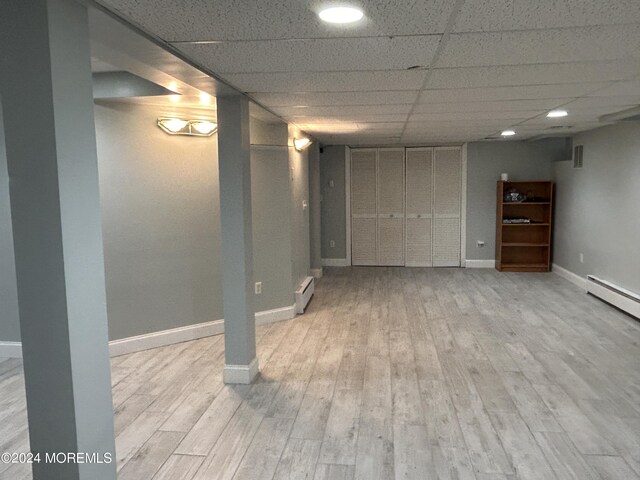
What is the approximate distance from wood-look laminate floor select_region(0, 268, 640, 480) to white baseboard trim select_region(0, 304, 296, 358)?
106mm

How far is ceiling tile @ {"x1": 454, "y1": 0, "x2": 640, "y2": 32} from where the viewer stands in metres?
Result: 1.73

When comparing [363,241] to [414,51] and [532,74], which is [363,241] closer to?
[532,74]

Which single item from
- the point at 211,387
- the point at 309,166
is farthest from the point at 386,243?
the point at 211,387

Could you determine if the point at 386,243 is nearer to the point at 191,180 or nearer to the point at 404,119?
the point at 404,119

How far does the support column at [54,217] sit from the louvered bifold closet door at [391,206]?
7.21 meters

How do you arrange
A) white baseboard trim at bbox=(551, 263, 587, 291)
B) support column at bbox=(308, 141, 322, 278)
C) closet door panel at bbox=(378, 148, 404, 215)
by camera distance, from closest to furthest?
white baseboard trim at bbox=(551, 263, 587, 291) → support column at bbox=(308, 141, 322, 278) → closet door panel at bbox=(378, 148, 404, 215)

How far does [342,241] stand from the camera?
876 centimetres

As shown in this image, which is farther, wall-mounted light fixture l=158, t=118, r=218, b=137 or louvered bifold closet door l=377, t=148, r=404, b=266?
louvered bifold closet door l=377, t=148, r=404, b=266

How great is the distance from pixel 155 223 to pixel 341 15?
10.6 feet

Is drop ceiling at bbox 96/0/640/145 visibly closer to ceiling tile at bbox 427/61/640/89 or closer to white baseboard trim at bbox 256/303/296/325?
ceiling tile at bbox 427/61/640/89

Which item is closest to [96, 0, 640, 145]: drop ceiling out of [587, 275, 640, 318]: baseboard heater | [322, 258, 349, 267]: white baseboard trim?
[587, 275, 640, 318]: baseboard heater

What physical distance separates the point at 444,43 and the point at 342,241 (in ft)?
21.7

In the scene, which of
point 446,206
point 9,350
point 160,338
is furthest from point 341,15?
point 446,206

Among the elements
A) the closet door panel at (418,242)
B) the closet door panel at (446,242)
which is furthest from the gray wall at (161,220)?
the closet door panel at (446,242)
